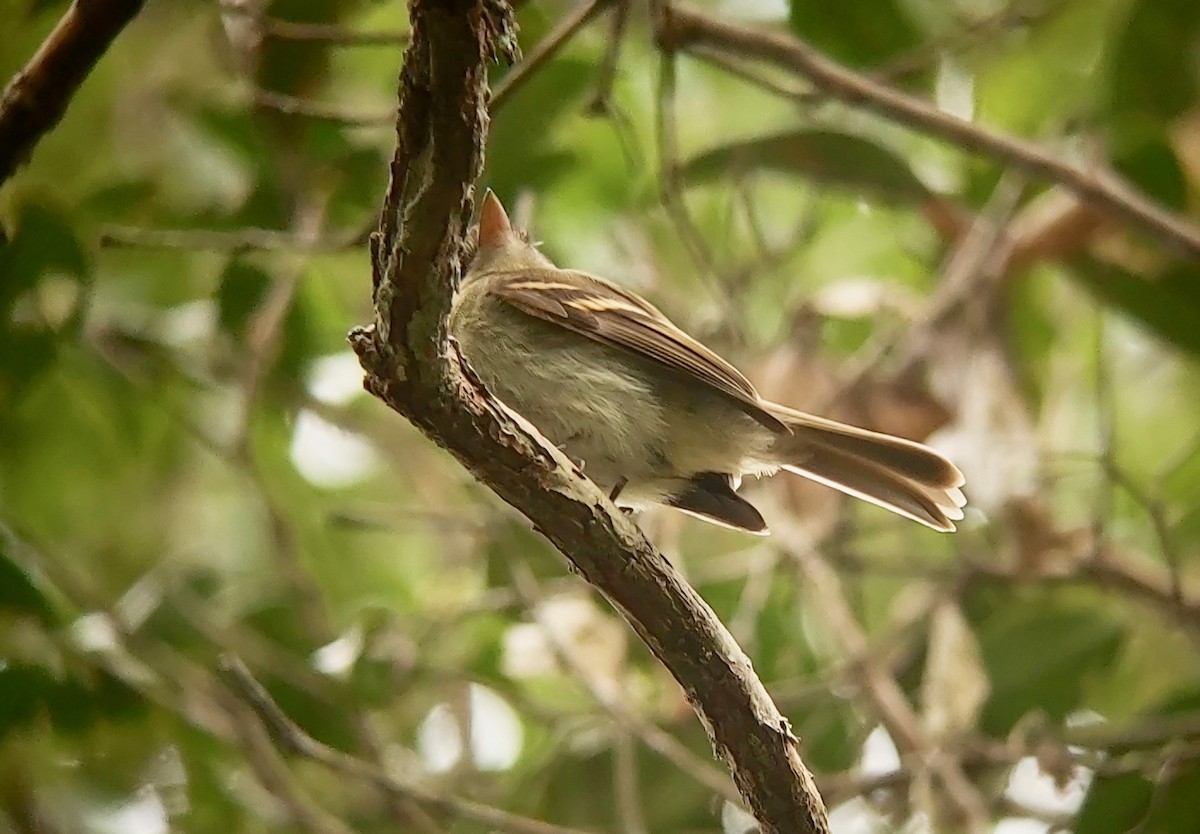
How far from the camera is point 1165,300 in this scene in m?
3.05

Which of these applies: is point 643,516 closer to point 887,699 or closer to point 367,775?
point 887,699

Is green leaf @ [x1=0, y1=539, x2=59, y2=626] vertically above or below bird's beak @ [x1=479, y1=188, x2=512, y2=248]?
below

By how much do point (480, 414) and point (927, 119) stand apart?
147 centimetres

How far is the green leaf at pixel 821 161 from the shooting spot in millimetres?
2770

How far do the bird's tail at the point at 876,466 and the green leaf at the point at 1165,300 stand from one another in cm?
96

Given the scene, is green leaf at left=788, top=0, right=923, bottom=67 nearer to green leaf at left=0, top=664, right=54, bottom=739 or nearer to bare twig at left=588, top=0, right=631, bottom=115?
bare twig at left=588, top=0, right=631, bottom=115

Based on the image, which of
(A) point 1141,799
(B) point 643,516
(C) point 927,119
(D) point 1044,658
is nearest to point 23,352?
(B) point 643,516

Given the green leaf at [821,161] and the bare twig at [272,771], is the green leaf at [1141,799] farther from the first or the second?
the bare twig at [272,771]

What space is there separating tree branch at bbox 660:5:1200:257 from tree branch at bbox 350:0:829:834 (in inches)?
50.8

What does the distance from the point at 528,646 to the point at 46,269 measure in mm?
1427

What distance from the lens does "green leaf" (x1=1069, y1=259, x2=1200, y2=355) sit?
3.02 m

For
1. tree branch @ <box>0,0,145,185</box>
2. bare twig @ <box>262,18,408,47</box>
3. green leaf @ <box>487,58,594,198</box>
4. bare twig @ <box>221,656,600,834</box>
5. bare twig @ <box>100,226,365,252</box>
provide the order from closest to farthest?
tree branch @ <box>0,0,145,185</box> < bare twig @ <box>221,656,600,834</box> < bare twig @ <box>262,18,408,47</box> < bare twig @ <box>100,226,365,252</box> < green leaf @ <box>487,58,594,198</box>

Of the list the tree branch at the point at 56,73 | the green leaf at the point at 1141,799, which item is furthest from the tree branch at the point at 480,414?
the green leaf at the point at 1141,799

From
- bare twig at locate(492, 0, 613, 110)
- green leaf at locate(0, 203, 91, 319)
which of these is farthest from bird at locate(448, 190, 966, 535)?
green leaf at locate(0, 203, 91, 319)
